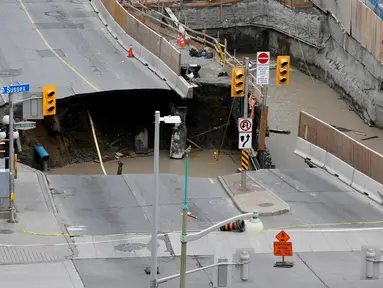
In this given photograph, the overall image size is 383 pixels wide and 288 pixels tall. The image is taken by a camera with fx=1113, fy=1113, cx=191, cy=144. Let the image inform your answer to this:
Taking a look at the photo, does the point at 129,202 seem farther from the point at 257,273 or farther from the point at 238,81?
the point at 257,273

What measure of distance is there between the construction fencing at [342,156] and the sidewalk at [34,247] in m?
10.3

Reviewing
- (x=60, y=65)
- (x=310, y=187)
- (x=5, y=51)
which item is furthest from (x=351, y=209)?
(x=5, y=51)

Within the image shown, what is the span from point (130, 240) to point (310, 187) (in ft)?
27.1

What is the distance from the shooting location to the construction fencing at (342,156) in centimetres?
3728

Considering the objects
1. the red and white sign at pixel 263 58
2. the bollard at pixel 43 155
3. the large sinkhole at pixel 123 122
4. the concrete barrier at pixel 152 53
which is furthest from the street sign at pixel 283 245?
the concrete barrier at pixel 152 53

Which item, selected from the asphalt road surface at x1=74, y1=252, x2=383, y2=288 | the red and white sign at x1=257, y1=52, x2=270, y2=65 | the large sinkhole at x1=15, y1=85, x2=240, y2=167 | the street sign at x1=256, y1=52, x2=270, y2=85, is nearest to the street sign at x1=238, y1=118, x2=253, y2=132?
the street sign at x1=256, y1=52, x2=270, y2=85

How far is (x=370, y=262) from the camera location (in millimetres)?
29922

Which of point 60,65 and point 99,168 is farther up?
point 60,65

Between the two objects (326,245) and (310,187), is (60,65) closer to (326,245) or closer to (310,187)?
(310,187)

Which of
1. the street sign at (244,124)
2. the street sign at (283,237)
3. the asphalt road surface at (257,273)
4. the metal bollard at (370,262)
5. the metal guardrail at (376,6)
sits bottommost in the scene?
the asphalt road surface at (257,273)

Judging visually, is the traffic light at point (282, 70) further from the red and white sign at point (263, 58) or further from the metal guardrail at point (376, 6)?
the metal guardrail at point (376, 6)

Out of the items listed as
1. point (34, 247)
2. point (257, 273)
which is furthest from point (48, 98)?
point (257, 273)

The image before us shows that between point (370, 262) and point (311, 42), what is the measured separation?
119ft

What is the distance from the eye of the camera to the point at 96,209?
117ft
